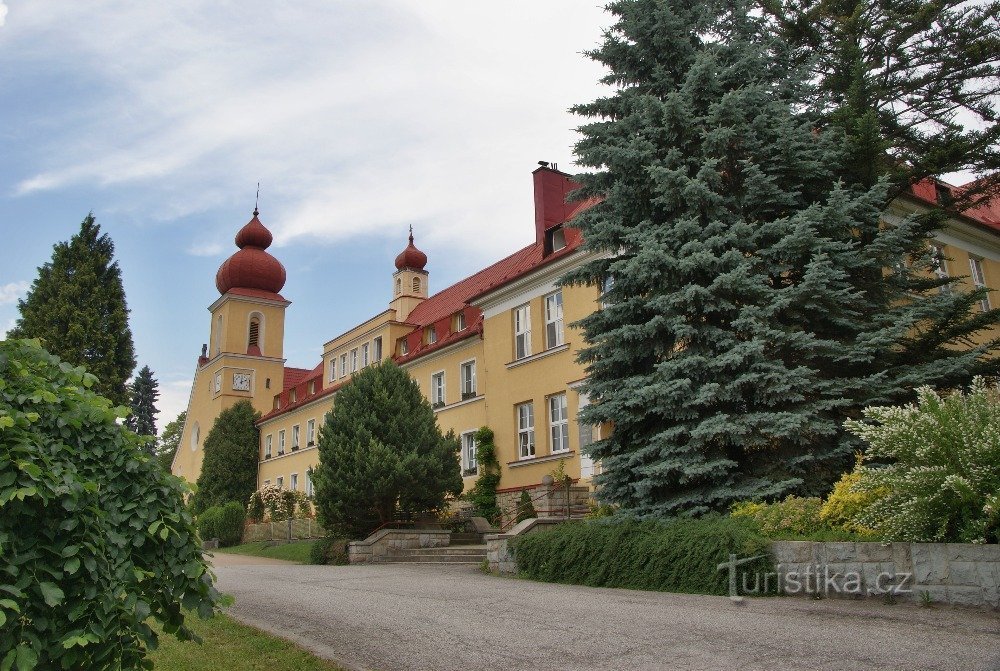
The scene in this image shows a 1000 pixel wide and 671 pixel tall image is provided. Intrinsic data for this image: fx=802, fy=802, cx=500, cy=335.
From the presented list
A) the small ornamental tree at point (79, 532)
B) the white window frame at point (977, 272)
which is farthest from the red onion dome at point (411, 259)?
the small ornamental tree at point (79, 532)

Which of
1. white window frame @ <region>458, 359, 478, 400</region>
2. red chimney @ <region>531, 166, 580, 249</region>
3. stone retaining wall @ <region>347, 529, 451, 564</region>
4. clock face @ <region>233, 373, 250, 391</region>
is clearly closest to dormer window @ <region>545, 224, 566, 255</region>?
red chimney @ <region>531, 166, 580, 249</region>

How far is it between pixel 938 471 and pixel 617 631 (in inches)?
155

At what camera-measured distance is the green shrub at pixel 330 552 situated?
2031 cm

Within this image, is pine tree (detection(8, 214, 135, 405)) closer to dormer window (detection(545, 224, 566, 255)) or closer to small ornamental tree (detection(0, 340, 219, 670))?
dormer window (detection(545, 224, 566, 255))

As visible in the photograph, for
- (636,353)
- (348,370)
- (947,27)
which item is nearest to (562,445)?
(636,353)

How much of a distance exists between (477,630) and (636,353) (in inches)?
266

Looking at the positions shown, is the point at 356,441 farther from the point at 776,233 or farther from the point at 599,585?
the point at 776,233

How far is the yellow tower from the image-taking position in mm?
51375

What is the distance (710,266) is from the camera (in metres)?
12.9

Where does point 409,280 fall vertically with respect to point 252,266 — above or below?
below

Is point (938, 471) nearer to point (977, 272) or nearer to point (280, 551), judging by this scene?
point (977, 272)

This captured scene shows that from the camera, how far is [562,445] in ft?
75.8

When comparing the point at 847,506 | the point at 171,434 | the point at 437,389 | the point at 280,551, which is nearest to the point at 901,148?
the point at 847,506

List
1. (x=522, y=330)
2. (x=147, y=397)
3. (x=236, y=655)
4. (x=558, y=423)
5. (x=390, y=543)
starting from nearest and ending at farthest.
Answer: (x=236, y=655)
(x=390, y=543)
(x=558, y=423)
(x=522, y=330)
(x=147, y=397)
